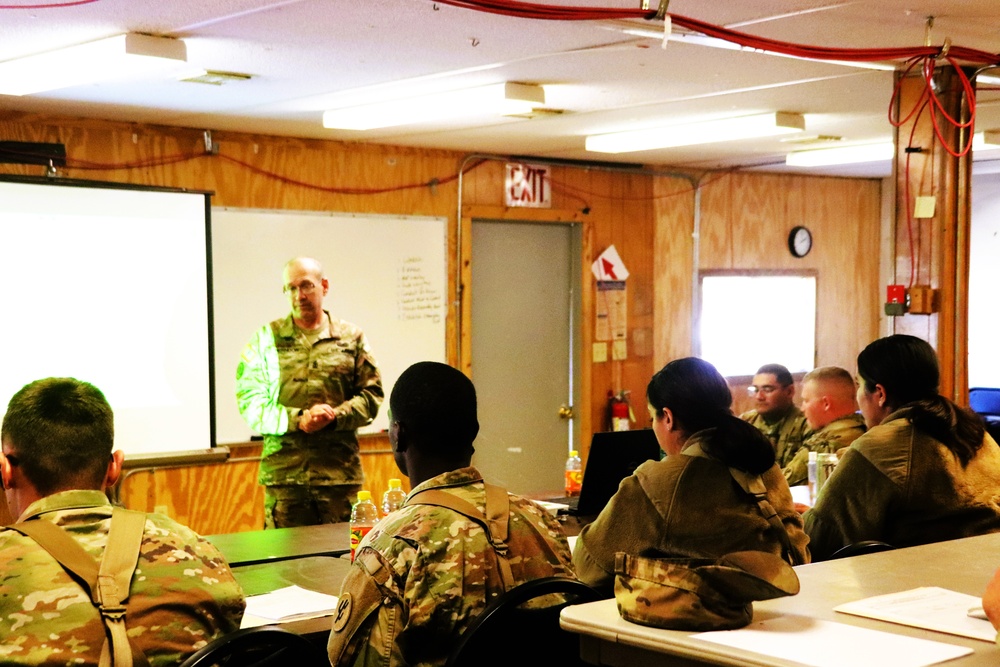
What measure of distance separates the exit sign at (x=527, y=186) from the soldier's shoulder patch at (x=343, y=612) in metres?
5.51

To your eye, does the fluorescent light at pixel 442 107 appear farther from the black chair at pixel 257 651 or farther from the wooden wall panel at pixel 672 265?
the black chair at pixel 257 651

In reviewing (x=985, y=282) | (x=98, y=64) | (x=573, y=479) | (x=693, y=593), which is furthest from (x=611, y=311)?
(x=693, y=593)

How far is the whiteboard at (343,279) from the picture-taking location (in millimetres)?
6367

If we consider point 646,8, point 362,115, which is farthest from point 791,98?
point 646,8

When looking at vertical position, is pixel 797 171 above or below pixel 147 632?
above

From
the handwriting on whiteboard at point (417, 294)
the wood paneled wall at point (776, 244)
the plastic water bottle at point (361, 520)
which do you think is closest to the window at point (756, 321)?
the wood paneled wall at point (776, 244)

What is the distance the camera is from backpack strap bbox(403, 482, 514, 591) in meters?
2.36

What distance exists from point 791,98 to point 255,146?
2.85m

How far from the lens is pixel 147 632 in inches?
79.7

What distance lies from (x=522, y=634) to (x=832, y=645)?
0.66 m

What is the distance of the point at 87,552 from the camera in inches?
79.8

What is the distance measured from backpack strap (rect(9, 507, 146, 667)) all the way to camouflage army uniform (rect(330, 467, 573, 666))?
0.41m

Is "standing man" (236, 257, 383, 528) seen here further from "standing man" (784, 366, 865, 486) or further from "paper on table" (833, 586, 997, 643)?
"paper on table" (833, 586, 997, 643)

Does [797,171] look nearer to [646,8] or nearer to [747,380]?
[747,380]
